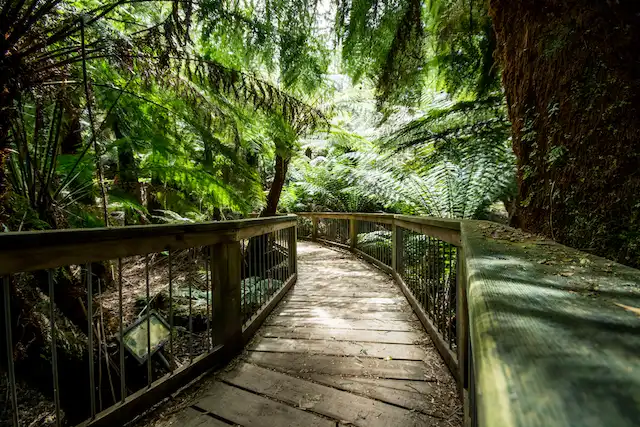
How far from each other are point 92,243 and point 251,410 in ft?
3.53

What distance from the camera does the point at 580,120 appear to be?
1.56 m

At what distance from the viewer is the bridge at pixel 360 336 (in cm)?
31

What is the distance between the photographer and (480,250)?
0.96 meters

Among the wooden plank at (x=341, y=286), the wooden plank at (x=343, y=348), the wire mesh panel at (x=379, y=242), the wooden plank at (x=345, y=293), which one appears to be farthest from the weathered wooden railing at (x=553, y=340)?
the wire mesh panel at (x=379, y=242)

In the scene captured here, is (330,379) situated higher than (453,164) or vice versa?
(453,164)

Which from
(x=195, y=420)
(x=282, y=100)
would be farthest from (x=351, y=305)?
(x=282, y=100)

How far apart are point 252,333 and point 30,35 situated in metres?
2.39

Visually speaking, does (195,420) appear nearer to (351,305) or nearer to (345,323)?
(345,323)

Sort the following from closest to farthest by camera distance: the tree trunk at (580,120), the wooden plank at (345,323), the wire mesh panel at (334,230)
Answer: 1. the tree trunk at (580,120)
2. the wooden plank at (345,323)
3. the wire mesh panel at (334,230)

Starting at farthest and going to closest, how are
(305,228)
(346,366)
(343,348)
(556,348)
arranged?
(305,228) → (343,348) → (346,366) → (556,348)

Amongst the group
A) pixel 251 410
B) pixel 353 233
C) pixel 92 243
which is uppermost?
pixel 92 243

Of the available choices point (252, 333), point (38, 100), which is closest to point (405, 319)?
point (252, 333)

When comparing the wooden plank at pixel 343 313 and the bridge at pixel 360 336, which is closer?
the bridge at pixel 360 336

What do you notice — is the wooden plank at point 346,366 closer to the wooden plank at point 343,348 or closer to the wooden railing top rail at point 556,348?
the wooden plank at point 343,348
